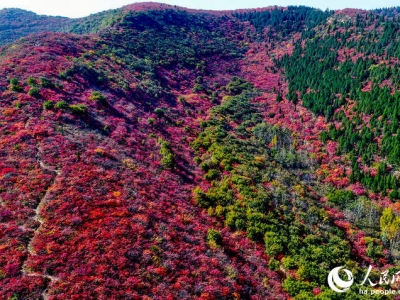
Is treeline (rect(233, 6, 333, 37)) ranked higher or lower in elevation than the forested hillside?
higher

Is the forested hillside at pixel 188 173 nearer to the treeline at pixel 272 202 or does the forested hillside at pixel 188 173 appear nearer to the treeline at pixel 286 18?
the treeline at pixel 272 202

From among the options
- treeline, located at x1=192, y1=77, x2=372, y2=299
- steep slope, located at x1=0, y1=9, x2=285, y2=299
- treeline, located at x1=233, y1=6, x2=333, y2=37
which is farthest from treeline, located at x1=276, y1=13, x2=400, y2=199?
steep slope, located at x1=0, y1=9, x2=285, y2=299

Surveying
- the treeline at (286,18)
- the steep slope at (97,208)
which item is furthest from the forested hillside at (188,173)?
the treeline at (286,18)

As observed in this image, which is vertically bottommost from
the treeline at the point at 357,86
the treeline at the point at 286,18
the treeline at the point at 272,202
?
the treeline at the point at 272,202

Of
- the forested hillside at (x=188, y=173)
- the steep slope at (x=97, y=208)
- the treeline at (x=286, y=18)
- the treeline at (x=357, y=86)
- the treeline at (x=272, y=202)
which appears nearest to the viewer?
the steep slope at (x=97, y=208)

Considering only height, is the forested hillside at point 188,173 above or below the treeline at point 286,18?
below

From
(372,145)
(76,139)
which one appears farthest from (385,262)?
(76,139)

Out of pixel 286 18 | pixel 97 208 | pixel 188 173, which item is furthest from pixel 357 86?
pixel 286 18

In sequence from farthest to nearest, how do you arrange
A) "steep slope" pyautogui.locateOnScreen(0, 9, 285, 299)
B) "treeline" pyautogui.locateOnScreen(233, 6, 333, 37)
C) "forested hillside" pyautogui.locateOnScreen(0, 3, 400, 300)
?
1. "treeline" pyautogui.locateOnScreen(233, 6, 333, 37)
2. "forested hillside" pyautogui.locateOnScreen(0, 3, 400, 300)
3. "steep slope" pyautogui.locateOnScreen(0, 9, 285, 299)

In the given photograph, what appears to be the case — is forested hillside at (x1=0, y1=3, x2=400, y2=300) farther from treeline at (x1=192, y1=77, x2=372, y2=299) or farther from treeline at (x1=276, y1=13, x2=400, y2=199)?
treeline at (x1=276, y1=13, x2=400, y2=199)

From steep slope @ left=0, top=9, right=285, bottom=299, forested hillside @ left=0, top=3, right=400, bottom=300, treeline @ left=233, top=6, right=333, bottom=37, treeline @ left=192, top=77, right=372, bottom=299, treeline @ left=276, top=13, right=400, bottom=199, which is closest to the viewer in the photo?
steep slope @ left=0, top=9, right=285, bottom=299
